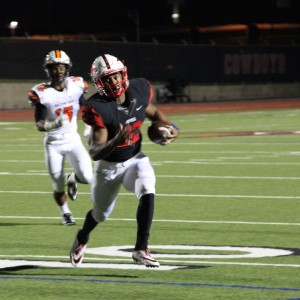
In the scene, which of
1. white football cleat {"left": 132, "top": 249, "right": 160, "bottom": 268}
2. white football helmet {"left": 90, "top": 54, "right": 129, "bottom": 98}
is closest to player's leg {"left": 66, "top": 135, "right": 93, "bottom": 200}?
white football helmet {"left": 90, "top": 54, "right": 129, "bottom": 98}

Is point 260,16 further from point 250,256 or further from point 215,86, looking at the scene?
point 250,256

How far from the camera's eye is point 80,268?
865 centimetres

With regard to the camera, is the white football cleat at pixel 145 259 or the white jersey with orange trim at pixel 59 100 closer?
the white football cleat at pixel 145 259

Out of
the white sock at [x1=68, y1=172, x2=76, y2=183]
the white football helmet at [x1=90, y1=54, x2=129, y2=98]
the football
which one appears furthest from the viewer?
the white sock at [x1=68, y1=172, x2=76, y2=183]

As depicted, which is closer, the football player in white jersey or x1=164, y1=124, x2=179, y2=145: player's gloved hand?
x1=164, y1=124, x2=179, y2=145: player's gloved hand

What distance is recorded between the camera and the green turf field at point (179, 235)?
7.80 m

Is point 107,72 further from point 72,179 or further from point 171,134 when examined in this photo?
point 72,179

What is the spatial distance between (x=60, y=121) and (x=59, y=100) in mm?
446

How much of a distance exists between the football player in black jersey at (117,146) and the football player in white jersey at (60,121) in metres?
3.11

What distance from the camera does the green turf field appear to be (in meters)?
7.80

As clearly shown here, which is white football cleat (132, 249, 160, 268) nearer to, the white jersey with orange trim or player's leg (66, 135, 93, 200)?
player's leg (66, 135, 93, 200)

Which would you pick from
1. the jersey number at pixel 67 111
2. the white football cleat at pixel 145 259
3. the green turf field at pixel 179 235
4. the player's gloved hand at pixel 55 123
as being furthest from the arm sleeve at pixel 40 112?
the white football cleat at pixel 145 259

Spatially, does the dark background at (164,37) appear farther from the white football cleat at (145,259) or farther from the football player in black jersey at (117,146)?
the white football cleat at (145,259)

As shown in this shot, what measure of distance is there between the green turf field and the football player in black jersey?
15.2 inches
